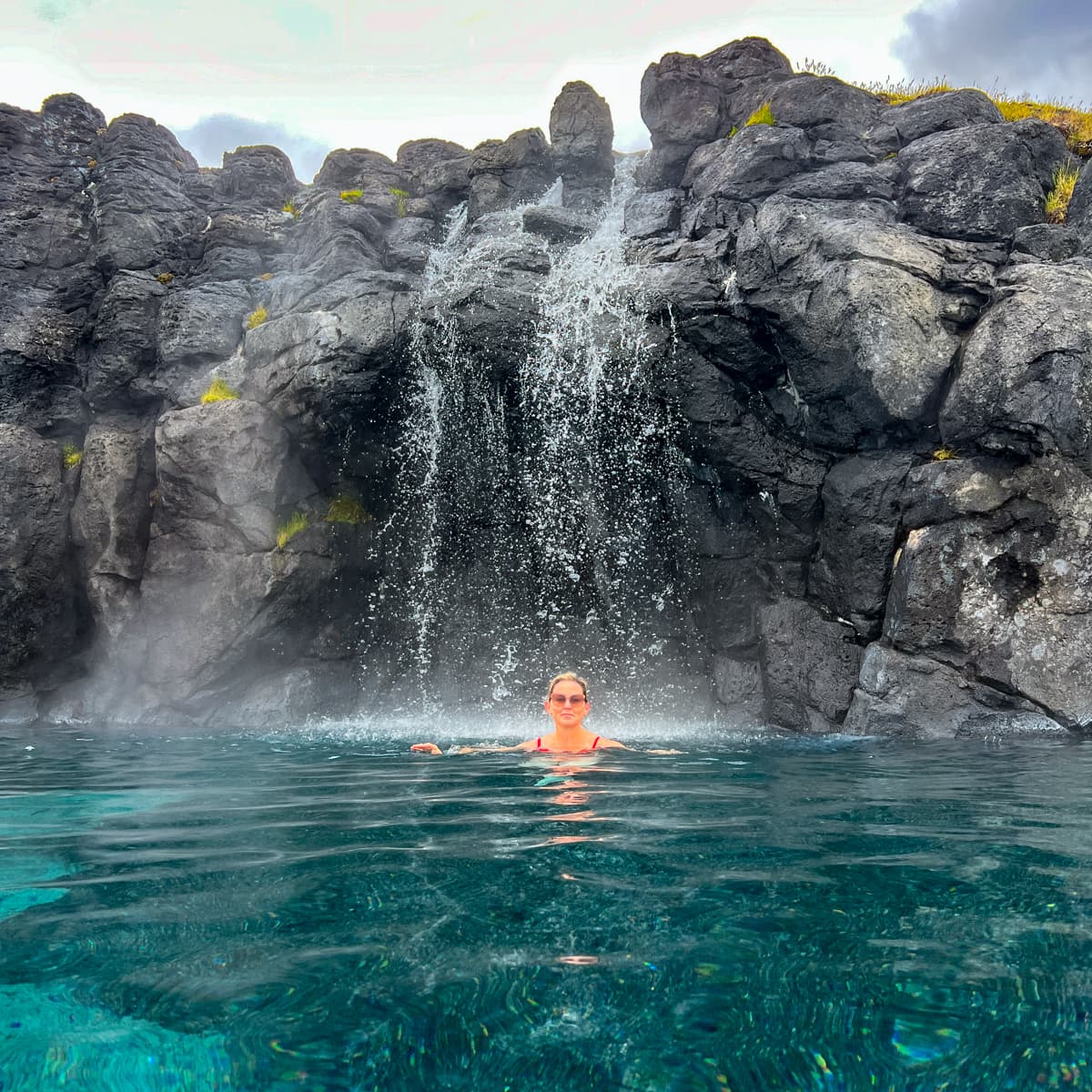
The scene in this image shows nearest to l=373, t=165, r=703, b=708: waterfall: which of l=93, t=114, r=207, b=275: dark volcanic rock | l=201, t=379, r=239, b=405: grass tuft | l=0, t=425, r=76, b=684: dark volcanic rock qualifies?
l=201, t=379, r=239, b=405: grass tuft

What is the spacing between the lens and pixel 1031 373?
1122cm

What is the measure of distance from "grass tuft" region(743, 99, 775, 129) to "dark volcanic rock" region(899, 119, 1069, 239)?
9.96 feet

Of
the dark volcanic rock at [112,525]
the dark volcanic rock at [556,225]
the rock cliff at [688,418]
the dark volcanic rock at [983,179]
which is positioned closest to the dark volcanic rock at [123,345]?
the rock cliff at [688,418]

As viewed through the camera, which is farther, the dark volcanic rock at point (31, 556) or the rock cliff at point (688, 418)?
the dark volcanic rock at point (31, 556)

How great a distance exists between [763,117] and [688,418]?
6.84 metres

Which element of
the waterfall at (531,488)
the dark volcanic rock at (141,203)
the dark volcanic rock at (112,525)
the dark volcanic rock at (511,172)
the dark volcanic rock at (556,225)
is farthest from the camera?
the dark volcanic rock at (511,172)

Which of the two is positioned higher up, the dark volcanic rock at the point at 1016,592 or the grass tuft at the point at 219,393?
the grass tuft at the point at 219,393

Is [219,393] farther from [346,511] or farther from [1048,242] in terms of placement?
[1048,242]

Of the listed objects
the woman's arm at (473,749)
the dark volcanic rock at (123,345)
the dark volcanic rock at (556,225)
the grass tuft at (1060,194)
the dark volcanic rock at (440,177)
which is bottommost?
the woman's arm at (473,749)

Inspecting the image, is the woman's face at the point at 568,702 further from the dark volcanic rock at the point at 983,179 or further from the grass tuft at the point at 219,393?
the dark volcanic rock at the point at 983,179

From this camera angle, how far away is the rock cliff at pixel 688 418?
448 inches

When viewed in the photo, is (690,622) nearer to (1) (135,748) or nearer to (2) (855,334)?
(2) (855,334)

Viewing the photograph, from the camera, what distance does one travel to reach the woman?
26.4 feet

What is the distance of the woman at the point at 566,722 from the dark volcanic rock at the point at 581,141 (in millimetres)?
15532
